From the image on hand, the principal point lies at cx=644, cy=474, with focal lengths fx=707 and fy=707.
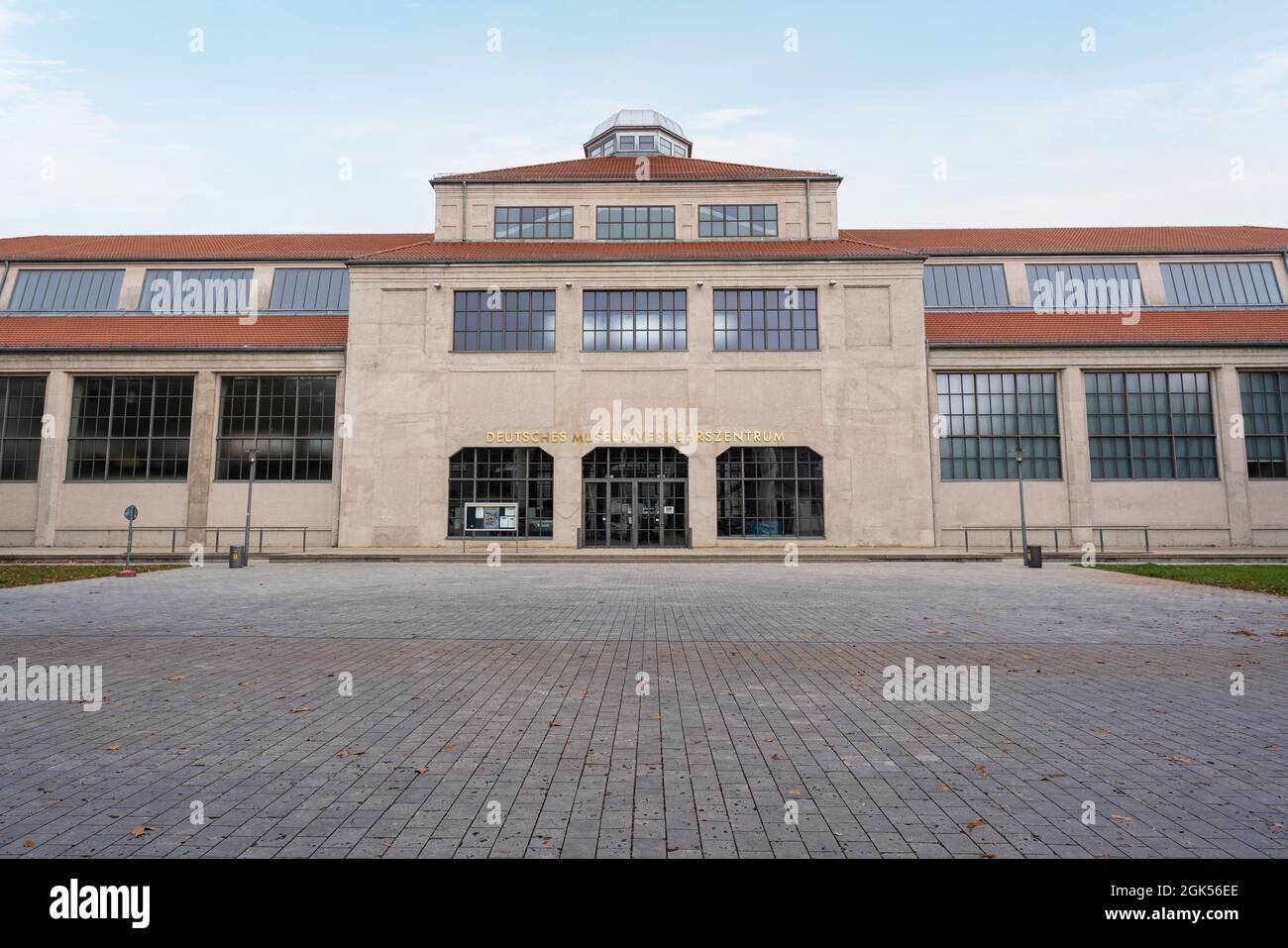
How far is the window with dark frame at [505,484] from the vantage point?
3045 centimetres

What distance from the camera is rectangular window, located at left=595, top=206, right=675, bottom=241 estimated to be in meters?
34.5

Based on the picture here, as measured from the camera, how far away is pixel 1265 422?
32125 millimetres

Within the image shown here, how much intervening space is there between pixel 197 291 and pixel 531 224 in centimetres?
1772

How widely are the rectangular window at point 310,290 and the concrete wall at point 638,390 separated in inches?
204

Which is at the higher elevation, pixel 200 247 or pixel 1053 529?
pixel 200 247

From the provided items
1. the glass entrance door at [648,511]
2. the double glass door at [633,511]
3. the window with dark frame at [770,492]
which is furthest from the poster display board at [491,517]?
the window with dark frame at [770,492]

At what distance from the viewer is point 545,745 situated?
4.95m

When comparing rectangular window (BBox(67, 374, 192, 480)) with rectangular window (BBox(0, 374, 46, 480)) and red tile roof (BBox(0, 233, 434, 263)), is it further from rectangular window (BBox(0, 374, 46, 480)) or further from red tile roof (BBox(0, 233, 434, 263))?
red tile roof (BBox(0, 233, 434, 263))

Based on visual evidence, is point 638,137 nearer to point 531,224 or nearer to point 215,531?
point 531,224

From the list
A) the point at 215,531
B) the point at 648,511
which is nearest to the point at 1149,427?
the point at 648,511

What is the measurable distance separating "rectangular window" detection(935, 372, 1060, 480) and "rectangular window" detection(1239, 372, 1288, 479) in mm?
8647

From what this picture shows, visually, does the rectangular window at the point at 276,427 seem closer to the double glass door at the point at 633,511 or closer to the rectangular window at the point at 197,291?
the rectangular window at the point at 197,291
